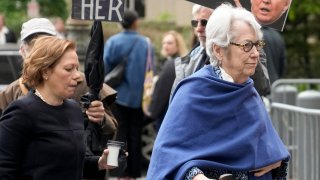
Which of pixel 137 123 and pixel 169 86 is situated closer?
pixel 169 86

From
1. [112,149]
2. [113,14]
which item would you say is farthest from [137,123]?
[112,149]

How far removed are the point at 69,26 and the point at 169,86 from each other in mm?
7603

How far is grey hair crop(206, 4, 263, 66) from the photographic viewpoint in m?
5.32

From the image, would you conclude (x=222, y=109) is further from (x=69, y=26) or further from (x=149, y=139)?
(x=69, y=26)

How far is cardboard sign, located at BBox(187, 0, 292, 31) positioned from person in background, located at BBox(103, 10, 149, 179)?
17.8ft

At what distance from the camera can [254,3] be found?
6789 millimetres

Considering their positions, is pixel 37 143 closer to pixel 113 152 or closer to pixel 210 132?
pixel 113 152

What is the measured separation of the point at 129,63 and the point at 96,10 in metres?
5.23

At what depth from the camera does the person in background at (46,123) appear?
5613mm

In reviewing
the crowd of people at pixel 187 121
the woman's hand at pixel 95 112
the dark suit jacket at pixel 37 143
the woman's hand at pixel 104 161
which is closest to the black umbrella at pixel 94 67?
the woman's hand at pixel 95 112

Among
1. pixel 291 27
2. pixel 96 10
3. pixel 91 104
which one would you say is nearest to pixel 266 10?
pixel 96 10

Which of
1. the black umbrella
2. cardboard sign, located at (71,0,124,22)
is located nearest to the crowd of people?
the black umbrella

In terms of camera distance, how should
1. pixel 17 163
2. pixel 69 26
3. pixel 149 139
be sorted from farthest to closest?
1. pixel 69 26
2. pixel 149 139
3. pixel 17 163

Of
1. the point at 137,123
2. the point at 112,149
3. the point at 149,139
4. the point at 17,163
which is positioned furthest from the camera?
the point at 149,139
